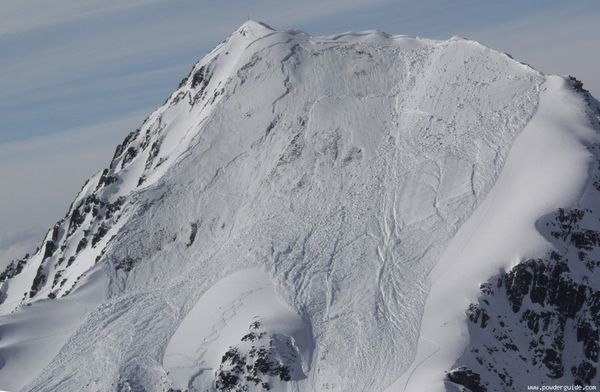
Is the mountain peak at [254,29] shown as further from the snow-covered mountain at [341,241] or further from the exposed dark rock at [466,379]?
the exposed dark rock at [466,379]

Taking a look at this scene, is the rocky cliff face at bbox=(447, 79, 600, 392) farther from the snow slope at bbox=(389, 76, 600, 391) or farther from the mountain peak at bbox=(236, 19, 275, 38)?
the mountain peak at bbox=(236, 19, 275, 38)

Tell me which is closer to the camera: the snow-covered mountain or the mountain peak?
the snow-covered mountain

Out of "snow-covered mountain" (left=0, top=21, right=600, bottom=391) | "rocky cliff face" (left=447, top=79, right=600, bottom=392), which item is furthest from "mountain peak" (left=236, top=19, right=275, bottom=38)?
"rocky cliff face" (left=447, top=79, right=600, bottom=392)

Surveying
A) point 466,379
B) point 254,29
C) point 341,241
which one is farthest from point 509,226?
point 254,29

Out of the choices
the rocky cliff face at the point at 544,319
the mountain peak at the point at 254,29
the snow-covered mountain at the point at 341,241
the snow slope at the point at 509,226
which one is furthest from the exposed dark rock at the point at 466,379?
the mountain peak at the point at 254,29

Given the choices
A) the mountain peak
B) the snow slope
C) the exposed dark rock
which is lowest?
the exposed dark rock

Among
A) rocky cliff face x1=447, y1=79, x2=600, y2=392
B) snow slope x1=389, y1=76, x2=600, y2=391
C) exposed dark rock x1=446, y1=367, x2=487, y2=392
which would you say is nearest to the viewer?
exposed dark rock x1=446, y1=367, x2=487, y2=392

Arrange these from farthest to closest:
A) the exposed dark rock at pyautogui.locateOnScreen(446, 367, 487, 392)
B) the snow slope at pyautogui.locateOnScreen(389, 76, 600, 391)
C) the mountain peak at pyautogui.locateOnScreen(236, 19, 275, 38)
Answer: the mountain peak at pyautogui.locateOnScreen(236, 19, 275, 38), the snow slope at pyautogui.locateOnScreen(389, 76, 600, 391), the exposed dark rock at pyautogui.locateOnScreen(446, 367, 487, 392)

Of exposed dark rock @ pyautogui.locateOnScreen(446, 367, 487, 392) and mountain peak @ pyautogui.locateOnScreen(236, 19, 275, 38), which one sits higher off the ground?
mountain peak @ pyautogui.locateOnScreen(236, 19, 275, 38)

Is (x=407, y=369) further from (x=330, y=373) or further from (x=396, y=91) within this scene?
(x=396, y=91)
